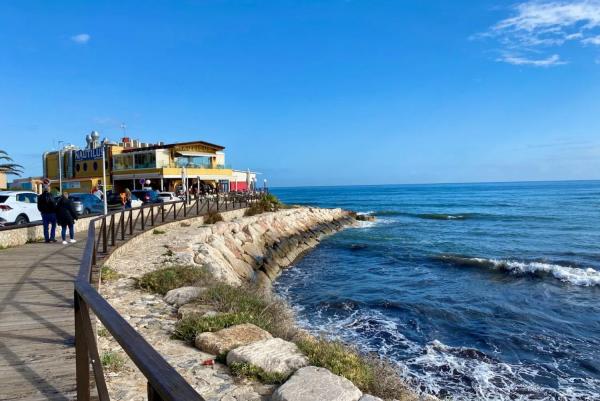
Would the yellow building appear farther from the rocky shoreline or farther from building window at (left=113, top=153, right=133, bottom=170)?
the rocky shoreline

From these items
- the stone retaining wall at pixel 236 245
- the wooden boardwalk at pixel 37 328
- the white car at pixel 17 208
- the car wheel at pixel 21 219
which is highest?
the white car at pixel 17 208

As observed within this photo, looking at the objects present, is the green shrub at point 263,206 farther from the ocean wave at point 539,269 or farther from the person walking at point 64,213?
the person walking at point 64,213

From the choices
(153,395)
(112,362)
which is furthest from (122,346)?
(112,362)

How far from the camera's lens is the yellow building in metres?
43.7

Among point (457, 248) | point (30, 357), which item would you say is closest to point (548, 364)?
point (30, 357)

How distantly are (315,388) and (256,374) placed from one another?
781 millimetres

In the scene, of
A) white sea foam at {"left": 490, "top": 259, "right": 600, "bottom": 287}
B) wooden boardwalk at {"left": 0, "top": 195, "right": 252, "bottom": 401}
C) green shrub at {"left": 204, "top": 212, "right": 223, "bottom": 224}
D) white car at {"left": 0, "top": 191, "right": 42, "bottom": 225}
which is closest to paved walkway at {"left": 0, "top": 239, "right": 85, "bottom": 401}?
wooden boardwalk at {"left": 0, "top": 195, "right": 252, "bottom": 401}

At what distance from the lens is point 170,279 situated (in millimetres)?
8867

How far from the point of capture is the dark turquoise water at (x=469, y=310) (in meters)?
7.94

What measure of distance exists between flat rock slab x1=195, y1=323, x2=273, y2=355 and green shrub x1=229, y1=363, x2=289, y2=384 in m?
0.50

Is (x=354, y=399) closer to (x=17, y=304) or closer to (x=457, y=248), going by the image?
(x=17, y=304)

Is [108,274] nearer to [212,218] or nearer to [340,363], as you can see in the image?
[340,363]

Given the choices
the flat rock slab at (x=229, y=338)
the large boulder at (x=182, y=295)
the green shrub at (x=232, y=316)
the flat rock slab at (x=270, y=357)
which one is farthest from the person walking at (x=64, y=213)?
the flat rock slab at (x=270, y=357)

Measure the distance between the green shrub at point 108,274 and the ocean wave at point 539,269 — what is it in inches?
589
